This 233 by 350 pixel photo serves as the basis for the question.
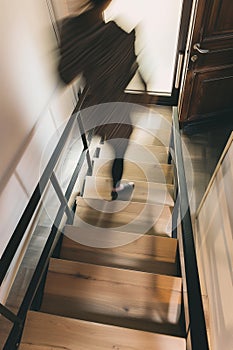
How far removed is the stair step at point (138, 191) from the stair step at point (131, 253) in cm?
50

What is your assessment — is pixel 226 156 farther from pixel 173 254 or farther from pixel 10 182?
pixel 10 182

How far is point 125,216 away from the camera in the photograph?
6.59 feet

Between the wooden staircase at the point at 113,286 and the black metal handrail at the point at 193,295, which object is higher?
the black metal handrail at the point at 193,295

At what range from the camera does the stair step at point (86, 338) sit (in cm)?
123


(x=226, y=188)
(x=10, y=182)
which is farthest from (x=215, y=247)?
(x=10, y=182)

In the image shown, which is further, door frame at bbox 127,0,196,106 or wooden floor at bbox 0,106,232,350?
door frame at bbox 127,0,196,106

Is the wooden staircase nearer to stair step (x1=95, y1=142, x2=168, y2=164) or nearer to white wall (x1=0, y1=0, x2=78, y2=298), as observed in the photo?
white wall (x1=0, y1=0, x2=78, y2=298)

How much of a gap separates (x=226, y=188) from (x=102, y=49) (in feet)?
3.59

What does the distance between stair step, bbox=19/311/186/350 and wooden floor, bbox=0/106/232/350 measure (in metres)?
0.56

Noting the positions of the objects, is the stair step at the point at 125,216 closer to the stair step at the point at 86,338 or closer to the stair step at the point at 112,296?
the stair step at the point at 112,296

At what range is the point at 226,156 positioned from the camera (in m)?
1.62

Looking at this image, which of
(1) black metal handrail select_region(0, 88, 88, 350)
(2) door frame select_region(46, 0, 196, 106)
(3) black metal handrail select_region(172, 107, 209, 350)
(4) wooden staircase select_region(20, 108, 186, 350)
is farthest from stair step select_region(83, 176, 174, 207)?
(3) black metal handrail select_region(172, 107, 209, 350)

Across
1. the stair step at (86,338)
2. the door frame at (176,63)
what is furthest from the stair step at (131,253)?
the door frame at (176,63)

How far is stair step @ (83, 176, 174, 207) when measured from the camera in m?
2.20
